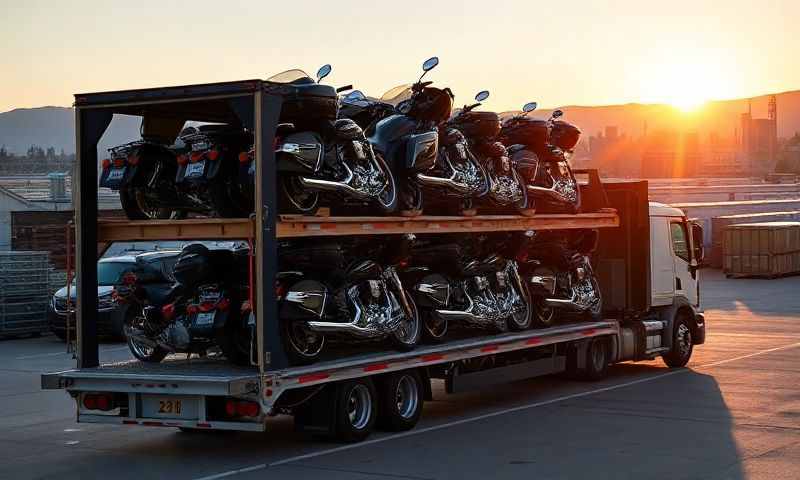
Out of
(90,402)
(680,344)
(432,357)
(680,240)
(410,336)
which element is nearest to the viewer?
(90,402)

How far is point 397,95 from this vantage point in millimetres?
16359

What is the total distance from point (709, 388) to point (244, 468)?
778 centimetres

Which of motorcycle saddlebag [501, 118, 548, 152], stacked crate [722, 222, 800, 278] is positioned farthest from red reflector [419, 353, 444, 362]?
stacked crate [722, 222, 800, 278]

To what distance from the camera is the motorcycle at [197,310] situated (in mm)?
13109

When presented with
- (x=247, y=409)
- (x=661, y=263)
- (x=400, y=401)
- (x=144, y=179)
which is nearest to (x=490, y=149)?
(x=400, y=401)

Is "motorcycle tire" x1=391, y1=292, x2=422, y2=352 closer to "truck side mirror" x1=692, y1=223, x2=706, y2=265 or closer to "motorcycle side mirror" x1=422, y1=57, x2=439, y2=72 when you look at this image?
"motorcycle side mirror" x1=422, y1=57, x2=439, y2=72

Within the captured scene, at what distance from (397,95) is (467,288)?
249cm

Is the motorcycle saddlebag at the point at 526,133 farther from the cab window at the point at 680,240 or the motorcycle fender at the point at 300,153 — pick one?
the motorcycle fender at the point at 300,153

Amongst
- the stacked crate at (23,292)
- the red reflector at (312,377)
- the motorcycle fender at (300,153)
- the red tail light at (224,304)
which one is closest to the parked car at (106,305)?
the stacked crate at (23,292)

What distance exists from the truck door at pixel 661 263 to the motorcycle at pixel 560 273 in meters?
1.21

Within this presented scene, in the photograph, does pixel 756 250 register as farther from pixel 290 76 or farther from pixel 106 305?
pixel 290 76

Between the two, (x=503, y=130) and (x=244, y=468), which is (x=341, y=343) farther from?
(x=503, y=130)

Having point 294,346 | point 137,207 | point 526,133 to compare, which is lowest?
point 294,346

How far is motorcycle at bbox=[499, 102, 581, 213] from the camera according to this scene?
17.9 meters
